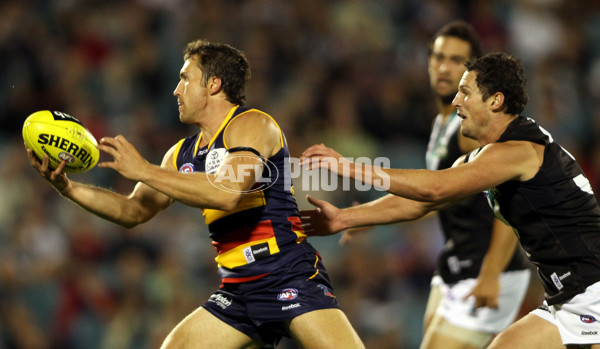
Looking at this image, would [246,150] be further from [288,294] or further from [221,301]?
[221,301]

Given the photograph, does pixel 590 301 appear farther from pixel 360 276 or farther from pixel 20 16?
pixel 20 16

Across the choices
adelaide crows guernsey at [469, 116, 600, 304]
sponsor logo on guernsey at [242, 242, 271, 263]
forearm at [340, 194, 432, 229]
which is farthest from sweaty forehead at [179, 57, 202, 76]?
adelaide crows guernsey at [469, 116, 600, 304]

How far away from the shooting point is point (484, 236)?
5.82 meters

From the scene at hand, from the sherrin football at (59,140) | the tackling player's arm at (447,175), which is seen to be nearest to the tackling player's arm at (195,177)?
the tackling player's arm at (447,175)

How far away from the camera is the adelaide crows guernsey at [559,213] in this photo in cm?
413

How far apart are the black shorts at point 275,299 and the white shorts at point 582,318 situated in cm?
136

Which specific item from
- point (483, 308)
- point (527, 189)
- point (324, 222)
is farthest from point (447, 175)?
point (483, 308)

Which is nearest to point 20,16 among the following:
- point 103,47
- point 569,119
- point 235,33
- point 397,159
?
point 103,47

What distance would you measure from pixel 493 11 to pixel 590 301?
8749 millimetres

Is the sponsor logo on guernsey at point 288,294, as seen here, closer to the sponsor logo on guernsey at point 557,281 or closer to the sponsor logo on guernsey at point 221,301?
the sponsor logo on guernsey at point 221,301

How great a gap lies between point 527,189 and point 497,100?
56 cm

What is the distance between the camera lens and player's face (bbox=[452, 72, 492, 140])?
4293 millimetres

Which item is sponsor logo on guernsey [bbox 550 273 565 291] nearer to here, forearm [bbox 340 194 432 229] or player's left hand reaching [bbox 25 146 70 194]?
forearm [bbox 340 194 432 229]

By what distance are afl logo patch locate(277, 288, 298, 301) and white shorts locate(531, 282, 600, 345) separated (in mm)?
1578
